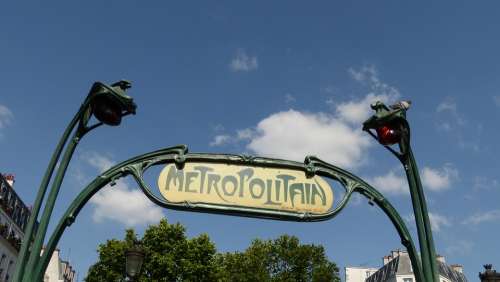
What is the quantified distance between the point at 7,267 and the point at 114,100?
39.1m

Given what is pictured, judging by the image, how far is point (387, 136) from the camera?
4945 mm

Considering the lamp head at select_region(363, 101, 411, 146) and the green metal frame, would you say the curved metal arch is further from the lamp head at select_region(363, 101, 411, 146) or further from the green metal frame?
the lamp head at select_region(363, 101, 411, 146)

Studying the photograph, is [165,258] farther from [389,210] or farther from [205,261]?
[389,210]

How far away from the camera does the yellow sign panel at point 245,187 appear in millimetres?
4582

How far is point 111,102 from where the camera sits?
489 cm

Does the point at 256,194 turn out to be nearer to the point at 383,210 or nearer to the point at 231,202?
the point at 231,202

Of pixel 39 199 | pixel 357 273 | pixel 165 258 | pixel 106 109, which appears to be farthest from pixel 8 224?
pixel 357 273

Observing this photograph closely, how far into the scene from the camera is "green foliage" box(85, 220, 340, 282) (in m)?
33.8

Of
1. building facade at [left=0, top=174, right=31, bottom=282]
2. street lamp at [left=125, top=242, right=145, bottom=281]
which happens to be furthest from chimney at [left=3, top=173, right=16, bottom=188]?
street lamp at [left=125, top=242, right=145, bottom=281]

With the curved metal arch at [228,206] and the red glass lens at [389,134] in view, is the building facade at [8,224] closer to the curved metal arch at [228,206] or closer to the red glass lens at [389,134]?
the curved metal arch at [228,206]

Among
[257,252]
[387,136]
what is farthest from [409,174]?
[257,252]

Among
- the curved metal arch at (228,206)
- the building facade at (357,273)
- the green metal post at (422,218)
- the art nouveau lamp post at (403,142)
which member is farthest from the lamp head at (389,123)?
the building facade at (357,273)

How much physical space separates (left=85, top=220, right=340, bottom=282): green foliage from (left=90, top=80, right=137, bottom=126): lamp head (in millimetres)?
28824

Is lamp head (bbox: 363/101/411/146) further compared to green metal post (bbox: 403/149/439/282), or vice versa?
lamp head (bbox: 363/101/411/146)
